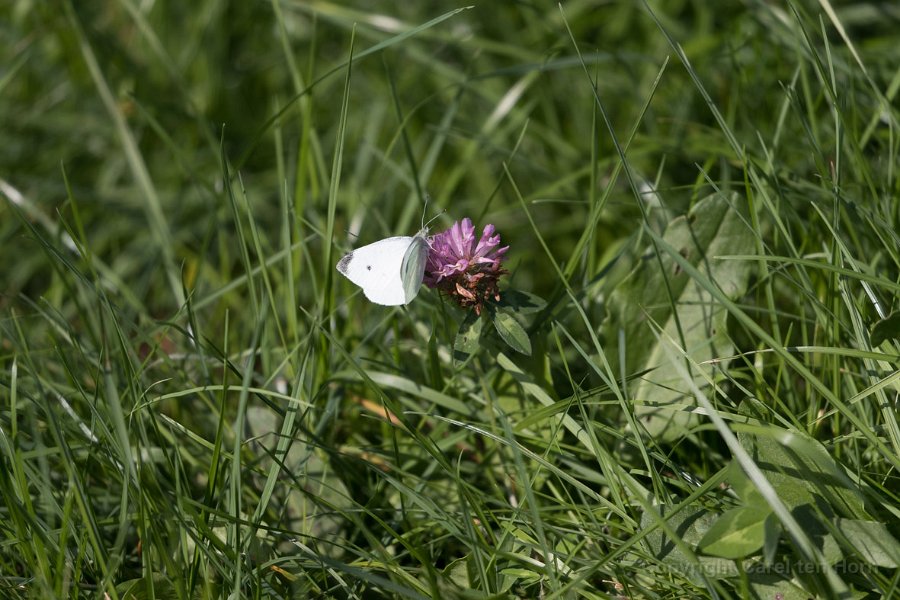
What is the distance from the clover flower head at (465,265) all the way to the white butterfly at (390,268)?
0.13ft

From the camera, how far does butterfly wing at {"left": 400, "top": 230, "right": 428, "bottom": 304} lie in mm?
1505

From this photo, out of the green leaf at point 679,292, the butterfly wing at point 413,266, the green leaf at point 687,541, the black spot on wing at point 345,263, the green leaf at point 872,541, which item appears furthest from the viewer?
the green leaf at point 679,292

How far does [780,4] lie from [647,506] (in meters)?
2.36

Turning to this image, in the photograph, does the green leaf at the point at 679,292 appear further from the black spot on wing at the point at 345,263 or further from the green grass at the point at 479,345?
the black spot on wing at the point at 345,263

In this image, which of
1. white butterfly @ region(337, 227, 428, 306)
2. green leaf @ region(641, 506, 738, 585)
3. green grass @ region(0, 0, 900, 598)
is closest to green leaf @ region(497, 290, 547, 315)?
green grass @ region(0, 0, 900, 598)

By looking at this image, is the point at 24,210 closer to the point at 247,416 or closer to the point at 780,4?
the point at 247,416

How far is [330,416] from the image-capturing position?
1849mm

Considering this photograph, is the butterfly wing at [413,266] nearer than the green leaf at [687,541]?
No

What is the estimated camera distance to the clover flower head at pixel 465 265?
160cm

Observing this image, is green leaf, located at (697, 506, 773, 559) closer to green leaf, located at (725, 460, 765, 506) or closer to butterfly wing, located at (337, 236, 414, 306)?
green leaf, located at (725, 460, 765, 506)

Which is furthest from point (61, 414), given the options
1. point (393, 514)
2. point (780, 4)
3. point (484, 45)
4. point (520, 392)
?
point (780, 4)

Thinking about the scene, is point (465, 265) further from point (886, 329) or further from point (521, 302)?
point (886, 329)

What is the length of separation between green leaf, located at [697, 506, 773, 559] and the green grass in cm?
1

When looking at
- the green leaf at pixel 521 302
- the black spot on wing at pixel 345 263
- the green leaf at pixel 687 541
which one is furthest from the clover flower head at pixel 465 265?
the green leaf at pixel 687 541
